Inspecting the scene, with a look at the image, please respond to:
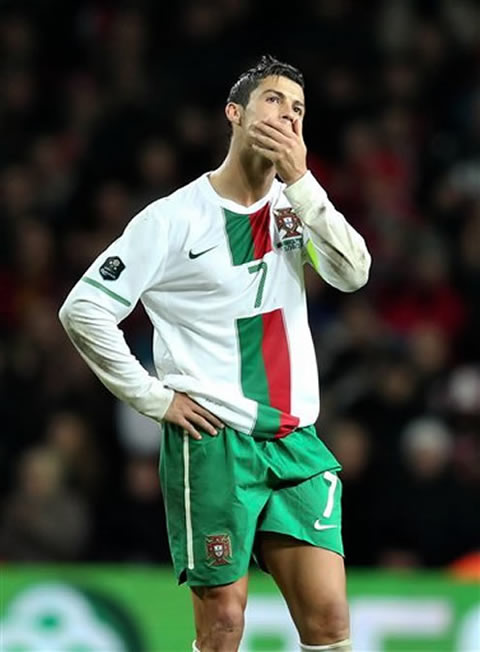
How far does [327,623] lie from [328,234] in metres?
1.06

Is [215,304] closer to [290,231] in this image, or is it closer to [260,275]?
[260,275]

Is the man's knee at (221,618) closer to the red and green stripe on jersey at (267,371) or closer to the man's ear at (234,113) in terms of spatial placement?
the red and green stripe on jersey at (267,371)

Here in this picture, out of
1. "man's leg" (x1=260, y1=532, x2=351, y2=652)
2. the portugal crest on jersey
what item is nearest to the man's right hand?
"man's leg" (x1=260, y1=532, x2=351, y2=652)

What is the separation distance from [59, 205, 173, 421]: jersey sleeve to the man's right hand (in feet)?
0.07

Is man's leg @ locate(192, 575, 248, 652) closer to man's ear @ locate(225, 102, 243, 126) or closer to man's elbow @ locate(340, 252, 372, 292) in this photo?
man's elbow @ locate(340, 252, 372, 292)

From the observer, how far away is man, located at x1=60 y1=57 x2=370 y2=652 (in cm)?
452

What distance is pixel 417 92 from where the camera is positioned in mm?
10500

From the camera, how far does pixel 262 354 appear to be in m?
4.62

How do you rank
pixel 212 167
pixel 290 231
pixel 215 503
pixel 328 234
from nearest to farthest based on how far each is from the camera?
pixel 328 234 < pixel 215 503 < pixel 290 231 < pixel 212 167

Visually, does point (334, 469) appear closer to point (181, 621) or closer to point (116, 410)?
point (181, 621)

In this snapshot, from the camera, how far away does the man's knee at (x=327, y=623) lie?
4.50 meters

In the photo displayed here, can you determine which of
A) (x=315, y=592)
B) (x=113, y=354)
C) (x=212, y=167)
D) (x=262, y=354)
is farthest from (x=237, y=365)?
(x=212, y=167)

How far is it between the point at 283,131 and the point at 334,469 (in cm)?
97

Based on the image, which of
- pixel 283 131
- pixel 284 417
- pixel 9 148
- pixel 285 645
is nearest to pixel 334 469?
pixel 284 417
